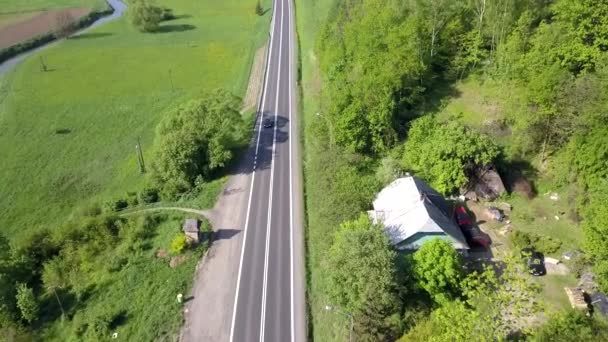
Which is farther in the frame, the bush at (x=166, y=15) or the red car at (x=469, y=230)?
the bush at (x=166, y=15)

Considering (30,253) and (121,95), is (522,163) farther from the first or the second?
(121,95)

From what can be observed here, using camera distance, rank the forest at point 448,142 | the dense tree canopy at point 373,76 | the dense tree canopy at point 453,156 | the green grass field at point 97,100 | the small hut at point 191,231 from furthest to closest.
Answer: the green grass field at point 97,100 < the dense tree canopy at point 373,76 < the dense tree canopy at point 453,156 < the small hut at point 191,231 < the forest at point 448,142

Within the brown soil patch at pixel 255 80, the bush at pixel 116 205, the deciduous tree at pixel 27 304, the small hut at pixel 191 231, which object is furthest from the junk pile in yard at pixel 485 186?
the deciduous tree at pixel 27 304

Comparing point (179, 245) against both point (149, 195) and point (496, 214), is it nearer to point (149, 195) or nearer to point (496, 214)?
point (149, 195)

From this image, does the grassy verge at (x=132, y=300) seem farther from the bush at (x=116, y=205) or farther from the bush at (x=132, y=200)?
the bush at (x=132, y=200)

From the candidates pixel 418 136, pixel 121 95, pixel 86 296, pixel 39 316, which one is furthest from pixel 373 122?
pixel 121 95

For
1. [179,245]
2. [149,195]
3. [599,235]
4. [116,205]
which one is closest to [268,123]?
[149,195]
